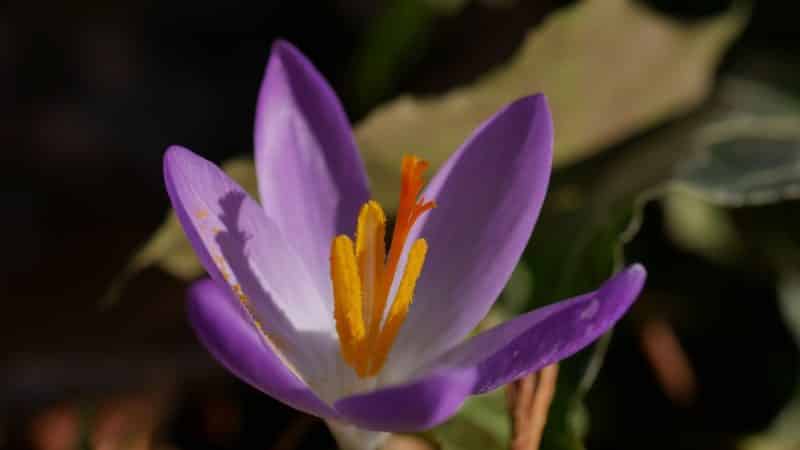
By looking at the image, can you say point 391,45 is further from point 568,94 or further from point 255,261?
point 255,261

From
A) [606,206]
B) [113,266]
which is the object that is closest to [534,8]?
[606,206]

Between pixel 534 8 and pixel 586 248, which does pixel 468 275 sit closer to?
pixel 586 248

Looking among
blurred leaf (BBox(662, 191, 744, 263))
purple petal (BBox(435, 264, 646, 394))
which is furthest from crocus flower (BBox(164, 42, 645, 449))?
blurred leaf (BBox(662, 191, 744, 263))

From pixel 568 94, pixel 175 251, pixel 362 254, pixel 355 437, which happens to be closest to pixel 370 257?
pixel 362 254

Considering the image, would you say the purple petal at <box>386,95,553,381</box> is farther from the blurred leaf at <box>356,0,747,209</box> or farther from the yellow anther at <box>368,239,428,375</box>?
the blurred leaf at <box>356,0,747,209</box>

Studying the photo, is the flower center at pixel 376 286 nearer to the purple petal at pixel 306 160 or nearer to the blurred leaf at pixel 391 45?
the purple petal at pixel 306 160

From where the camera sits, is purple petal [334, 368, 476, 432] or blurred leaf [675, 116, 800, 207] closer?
purple petal [334, 368, 476, 432]
